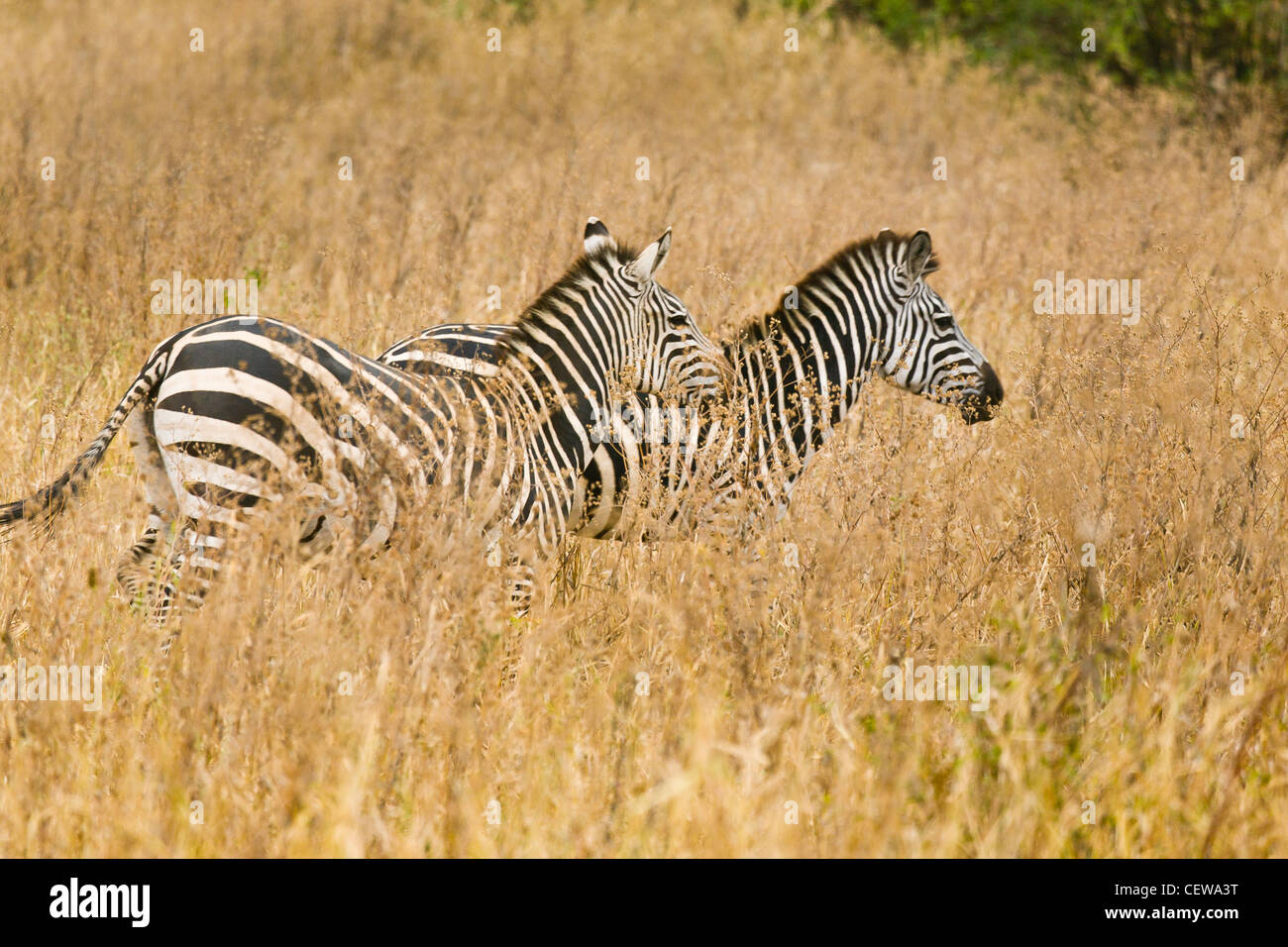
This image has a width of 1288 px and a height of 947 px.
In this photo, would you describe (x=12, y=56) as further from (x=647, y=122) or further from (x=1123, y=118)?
(x=1123, y=118)

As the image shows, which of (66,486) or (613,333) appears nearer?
(66,486)

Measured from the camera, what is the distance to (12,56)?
359 inches

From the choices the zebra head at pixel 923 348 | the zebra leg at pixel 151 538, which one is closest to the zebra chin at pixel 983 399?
the zebra head at pixel 923 348

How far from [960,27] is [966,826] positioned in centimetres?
1199

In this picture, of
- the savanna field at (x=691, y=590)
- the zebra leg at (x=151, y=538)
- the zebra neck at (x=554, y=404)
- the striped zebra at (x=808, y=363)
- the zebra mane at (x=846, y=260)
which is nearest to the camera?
the savanna field at (x=691, y=590)

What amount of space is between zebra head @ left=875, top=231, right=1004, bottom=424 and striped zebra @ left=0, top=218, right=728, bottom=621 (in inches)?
55.9

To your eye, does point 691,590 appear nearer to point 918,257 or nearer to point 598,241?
point 598,241

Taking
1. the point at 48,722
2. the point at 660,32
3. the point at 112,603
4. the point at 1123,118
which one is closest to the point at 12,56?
the point at 660,32

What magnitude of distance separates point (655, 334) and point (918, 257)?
1.21 m

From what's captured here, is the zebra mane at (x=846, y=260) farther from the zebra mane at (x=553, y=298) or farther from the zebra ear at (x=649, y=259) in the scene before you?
the zebra mane at (x=553, y=298)

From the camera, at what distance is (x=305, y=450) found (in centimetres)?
344

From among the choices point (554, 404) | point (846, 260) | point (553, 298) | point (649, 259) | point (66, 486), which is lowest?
point (66, 486)

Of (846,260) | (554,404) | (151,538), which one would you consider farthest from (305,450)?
Result: (846,260)

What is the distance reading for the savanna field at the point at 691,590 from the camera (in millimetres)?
2740
